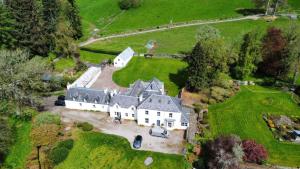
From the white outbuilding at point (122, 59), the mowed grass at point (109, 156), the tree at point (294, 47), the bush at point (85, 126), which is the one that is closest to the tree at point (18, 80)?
the bush at point (85, 126)

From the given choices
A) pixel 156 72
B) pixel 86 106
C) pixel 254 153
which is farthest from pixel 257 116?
pixel 86 106

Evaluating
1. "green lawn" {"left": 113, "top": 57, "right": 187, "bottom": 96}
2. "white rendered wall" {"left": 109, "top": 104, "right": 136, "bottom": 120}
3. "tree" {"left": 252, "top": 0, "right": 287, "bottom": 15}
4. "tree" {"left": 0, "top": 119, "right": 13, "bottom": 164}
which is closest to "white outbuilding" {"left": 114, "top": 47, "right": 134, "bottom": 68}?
"green lawn" {"left": 113, "top": 57, "right": 187, "bottom": 96}

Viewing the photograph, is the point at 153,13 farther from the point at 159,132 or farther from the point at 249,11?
the point at 159,132

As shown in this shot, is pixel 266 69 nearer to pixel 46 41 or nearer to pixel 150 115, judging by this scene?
pixel 150 115

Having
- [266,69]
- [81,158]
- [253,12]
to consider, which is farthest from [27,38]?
[253,12]

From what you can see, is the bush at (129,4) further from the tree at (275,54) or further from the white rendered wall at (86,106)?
the white rendered wall at (86,106)
